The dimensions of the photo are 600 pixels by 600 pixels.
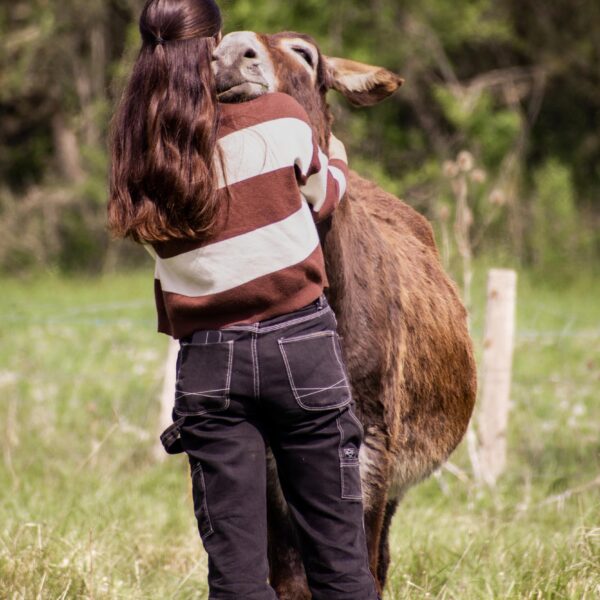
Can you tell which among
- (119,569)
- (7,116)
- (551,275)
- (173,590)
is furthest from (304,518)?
(7,116)

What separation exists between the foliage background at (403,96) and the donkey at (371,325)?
460 inches

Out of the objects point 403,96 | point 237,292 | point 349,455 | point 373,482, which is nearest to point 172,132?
point 237,292

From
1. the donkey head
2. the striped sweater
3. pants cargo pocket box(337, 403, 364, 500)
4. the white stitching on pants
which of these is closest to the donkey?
the donkey head

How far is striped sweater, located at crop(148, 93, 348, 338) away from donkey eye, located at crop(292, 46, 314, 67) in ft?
1.51

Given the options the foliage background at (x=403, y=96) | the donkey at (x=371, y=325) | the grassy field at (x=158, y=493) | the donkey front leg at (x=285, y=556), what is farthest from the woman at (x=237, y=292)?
the foliage background at (x=403, y=96)

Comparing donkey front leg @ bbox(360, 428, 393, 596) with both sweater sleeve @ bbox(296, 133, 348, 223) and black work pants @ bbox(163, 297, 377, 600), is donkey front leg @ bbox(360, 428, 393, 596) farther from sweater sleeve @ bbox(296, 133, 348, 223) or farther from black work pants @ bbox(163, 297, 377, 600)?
sweater sleeve @ bbox(296, 133, 348, 223)

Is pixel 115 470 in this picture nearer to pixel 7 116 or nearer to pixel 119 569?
pixel 119 569

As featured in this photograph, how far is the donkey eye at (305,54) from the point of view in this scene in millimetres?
2873

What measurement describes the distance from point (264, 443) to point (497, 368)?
3328mm

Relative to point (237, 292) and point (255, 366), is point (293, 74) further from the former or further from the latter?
point (255, 366)

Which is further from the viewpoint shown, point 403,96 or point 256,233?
point 403,96

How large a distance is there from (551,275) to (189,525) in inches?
400

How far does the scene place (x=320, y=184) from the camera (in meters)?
2.54

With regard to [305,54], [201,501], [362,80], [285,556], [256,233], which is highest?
[305,54]
